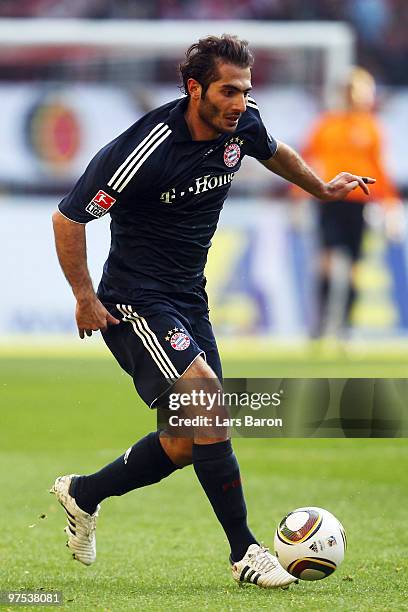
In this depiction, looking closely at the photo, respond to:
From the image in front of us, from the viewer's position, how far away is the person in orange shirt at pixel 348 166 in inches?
528

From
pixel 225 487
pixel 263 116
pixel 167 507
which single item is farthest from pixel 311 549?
pixel 263 116

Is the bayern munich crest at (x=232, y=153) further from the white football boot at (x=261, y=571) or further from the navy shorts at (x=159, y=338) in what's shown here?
the white football boot at (x=261, y=571)

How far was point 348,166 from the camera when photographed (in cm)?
1351

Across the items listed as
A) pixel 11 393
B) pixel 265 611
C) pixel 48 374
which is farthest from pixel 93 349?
pixel 265 611

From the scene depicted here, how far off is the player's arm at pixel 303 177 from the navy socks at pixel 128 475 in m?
1.26

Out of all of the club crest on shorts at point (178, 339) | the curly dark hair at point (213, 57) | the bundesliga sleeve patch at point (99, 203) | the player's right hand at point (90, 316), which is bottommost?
the club crest on shorts at point (178, 339)

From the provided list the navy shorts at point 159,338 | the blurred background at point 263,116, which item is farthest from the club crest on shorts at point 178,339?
the blurred background at point 263,116

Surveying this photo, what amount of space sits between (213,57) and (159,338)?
3.50ft

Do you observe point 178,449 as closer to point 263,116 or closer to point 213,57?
point 213,57

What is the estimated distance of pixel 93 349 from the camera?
1448cm

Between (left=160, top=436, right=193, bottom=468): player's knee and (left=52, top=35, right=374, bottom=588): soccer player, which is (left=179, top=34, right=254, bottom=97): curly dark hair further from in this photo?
(left=160, top=436, right=193, bottom=468): player's knee

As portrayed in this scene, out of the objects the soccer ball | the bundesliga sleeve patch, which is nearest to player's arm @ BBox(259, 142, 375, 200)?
the bundesliga sleeve patch

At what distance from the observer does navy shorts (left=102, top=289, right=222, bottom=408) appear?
4.81 metres

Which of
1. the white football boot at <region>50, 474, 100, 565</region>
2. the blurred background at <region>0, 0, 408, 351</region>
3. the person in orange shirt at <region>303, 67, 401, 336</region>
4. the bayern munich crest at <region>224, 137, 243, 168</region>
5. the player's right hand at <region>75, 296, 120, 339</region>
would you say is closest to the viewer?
the player's right hand at <region>75, 296, 120, 339</region>
